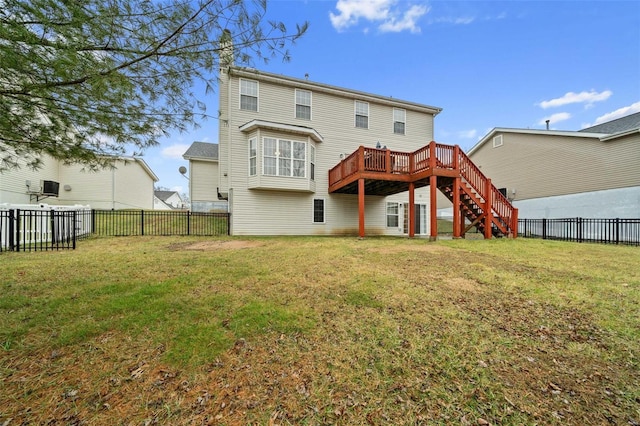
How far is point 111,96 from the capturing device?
9.43ft

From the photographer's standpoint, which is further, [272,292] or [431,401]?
[272,292]

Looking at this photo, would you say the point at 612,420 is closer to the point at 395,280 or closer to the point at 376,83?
the point at 395,280

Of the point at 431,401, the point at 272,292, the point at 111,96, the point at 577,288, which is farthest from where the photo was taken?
the point at 577,288

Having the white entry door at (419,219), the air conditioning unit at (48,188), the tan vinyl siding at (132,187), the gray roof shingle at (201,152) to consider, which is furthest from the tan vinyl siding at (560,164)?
the air conditioning unit at (48,188)

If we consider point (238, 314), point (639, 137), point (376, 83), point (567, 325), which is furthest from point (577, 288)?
point (376, 83)

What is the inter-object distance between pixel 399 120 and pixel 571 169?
10.6 metres

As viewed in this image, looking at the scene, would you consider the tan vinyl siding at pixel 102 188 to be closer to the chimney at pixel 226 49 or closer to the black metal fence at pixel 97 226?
the black metal fence at pixel 97 226

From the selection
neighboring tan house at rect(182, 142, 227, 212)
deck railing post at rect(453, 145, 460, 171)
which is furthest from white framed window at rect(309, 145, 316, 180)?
neighboring tan house at rect(182, 142, 227, 212)

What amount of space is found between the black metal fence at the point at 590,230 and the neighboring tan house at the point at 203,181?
19.7 m

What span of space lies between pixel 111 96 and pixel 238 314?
2940 mm

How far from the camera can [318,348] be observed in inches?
97.9

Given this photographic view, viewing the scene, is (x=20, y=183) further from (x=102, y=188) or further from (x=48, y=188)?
(x=102, y=188)

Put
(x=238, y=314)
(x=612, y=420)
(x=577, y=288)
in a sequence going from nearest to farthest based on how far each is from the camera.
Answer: (x=612, y=420)
(x=238, y=314)
(x=577, y=288)

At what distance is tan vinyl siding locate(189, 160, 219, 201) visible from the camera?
57.3ft
